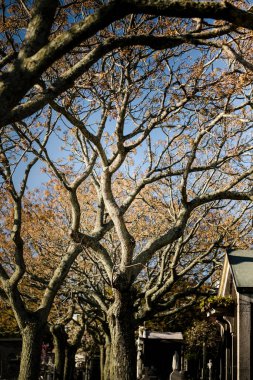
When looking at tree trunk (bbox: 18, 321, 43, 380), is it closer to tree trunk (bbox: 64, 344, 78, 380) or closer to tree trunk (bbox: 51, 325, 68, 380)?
tree trunk (bbox: 51, 325, 68, 380)

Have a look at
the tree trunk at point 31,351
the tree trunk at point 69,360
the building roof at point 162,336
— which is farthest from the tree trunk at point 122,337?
the building roof at point 162,336

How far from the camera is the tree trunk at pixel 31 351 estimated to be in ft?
40.3

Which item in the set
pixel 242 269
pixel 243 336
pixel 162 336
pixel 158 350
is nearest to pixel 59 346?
pixel 162 336

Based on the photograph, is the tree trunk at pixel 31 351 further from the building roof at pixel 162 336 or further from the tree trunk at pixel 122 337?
the building roof at pixel 162 336

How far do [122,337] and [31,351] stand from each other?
253 cm

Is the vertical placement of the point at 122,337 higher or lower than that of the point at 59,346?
higher

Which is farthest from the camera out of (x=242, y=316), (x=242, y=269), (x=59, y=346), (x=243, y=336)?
(x=59, y=346)

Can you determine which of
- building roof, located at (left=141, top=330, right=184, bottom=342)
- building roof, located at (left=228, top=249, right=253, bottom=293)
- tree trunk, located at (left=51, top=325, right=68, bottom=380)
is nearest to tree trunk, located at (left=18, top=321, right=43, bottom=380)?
building roof, located at (left=228, top=249, right=253, bottom=293)

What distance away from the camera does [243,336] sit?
13.8 metres

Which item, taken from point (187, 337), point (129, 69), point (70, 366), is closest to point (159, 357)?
point (70, 366)

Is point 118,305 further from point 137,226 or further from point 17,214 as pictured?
point 137,226

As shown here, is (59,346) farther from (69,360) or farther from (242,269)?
(242,269)

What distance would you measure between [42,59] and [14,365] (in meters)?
39.5

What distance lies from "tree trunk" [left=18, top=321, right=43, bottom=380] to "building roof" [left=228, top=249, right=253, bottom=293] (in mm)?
6149
